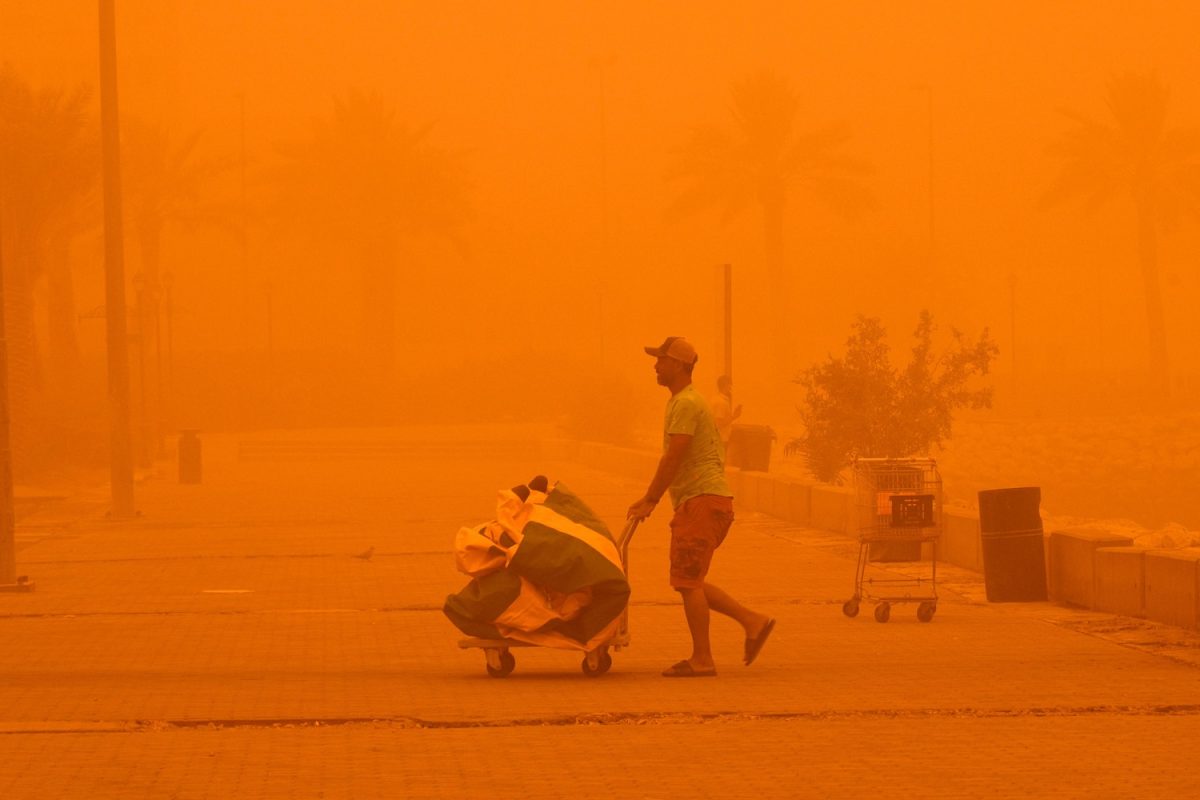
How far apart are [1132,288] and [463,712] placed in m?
93.0

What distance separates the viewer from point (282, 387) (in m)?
65.6

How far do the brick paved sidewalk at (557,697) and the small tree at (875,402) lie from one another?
6652mm

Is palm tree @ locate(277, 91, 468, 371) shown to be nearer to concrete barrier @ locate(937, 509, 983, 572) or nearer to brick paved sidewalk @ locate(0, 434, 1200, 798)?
brick paved sidewalk @ locate(0, 434, 1200, 798)

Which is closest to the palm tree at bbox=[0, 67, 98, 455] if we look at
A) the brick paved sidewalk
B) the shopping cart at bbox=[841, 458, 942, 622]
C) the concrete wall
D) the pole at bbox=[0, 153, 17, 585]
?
the pole at bbox=[0, 153, 17, 585]

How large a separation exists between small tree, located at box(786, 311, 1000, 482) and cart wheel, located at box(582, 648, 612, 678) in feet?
44.0

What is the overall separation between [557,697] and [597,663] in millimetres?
642

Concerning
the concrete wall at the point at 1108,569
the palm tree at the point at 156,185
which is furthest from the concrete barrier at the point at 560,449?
the concrete wall at the point at 1108,569

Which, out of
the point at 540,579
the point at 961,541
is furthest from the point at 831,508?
the point at 540,579

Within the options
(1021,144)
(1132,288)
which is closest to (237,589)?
(1132,288)

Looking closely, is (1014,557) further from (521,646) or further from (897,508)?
(521,646)

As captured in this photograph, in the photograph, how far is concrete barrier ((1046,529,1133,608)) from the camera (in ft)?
44.1

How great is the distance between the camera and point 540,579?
10.2 meters

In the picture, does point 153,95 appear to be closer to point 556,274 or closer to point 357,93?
point 556,274

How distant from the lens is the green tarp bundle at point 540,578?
33.2 feet
